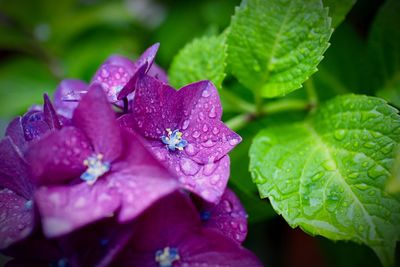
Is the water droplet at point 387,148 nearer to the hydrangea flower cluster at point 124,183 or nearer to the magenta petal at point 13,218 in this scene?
the hydrangea flower cluster at point 124,183

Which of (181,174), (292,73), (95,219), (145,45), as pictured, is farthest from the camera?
(145,45)

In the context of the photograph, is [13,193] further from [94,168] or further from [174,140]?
[174,140]

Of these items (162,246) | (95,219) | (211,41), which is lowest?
(162,246)

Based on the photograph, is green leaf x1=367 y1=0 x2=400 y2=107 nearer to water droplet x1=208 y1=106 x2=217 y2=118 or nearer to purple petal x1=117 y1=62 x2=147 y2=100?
water droplet x1=208 y1=106 x2=217 y2=118

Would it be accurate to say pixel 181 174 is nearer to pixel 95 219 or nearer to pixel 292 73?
pixel 95 219

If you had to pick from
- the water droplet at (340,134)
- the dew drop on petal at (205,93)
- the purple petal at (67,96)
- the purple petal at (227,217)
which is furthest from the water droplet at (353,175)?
the purple petal at (67,96)

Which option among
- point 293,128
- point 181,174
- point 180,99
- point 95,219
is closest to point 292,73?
point 293,128
